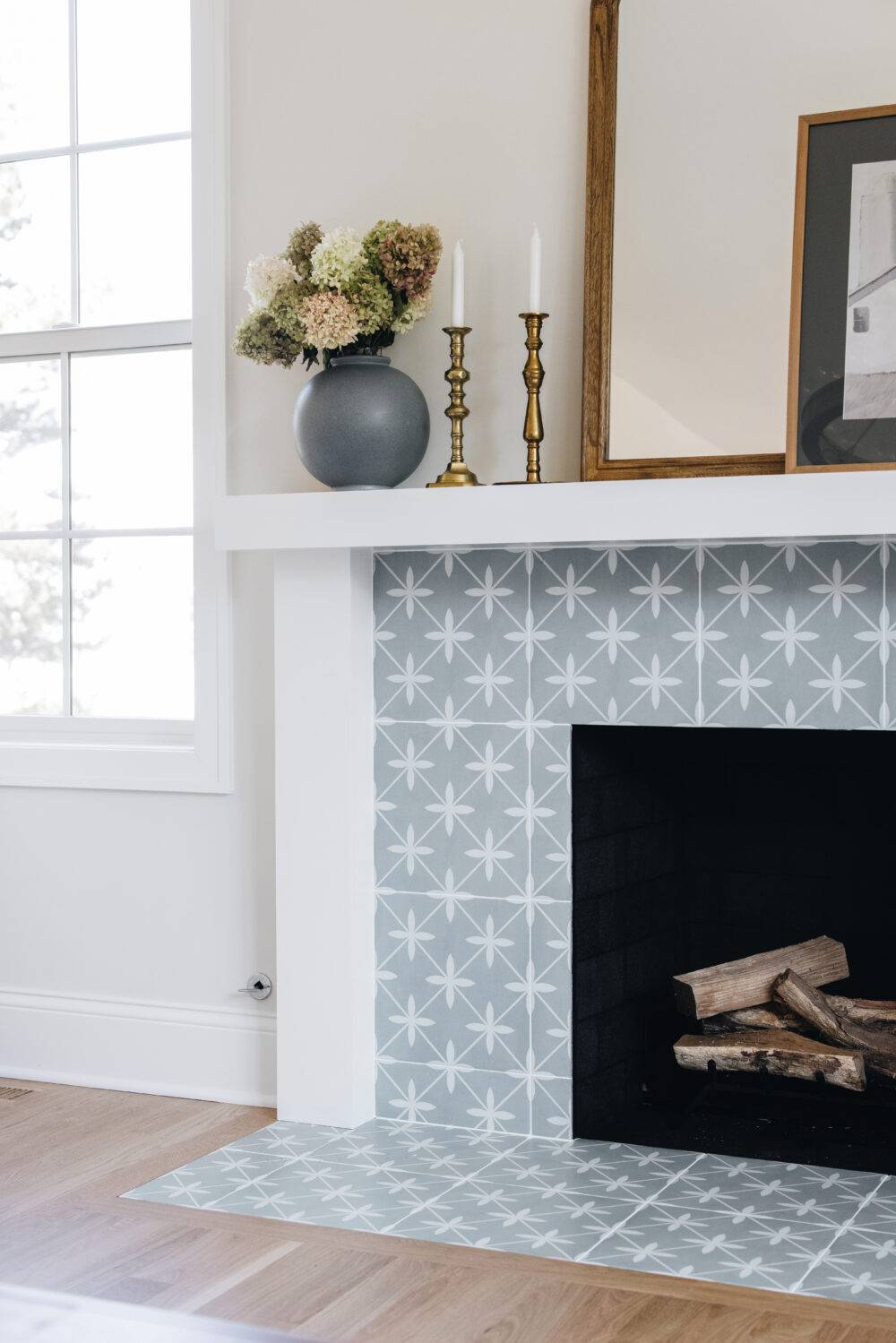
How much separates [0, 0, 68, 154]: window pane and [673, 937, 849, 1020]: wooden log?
2308mm

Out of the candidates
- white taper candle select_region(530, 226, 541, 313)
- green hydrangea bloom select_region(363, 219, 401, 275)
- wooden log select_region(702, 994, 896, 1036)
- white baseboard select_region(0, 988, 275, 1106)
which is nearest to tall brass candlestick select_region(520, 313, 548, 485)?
white taper candle select_region(530, 226, 541, 313)

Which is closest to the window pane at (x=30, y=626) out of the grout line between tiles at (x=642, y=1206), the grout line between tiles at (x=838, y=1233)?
the grout line between tiles at (x=642, y=1206)

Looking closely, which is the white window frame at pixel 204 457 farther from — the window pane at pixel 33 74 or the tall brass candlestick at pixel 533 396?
the tall brass candlestick at pixel 533 396

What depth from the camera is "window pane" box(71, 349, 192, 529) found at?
3.21 meters

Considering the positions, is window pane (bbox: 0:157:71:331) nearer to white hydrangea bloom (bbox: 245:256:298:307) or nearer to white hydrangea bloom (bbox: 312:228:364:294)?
white hydrangea bloom (bbox: 245:256:298:307)

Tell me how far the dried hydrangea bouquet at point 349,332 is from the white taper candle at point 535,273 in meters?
0.19

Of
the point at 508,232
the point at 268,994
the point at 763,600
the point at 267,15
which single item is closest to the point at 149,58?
the point at 267,15

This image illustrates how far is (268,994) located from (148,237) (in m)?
1.65

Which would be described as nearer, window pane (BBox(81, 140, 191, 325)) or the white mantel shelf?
the white mantel shelf

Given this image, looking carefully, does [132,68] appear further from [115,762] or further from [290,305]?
[115,762]

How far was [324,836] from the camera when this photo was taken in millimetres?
2832

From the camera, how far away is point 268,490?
3.04 meters

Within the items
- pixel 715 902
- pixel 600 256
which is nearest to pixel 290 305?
pixel 600 256

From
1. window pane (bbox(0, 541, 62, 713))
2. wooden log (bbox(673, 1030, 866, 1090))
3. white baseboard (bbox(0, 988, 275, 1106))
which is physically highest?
window pane (bbox(0, 541, 62, 713))
